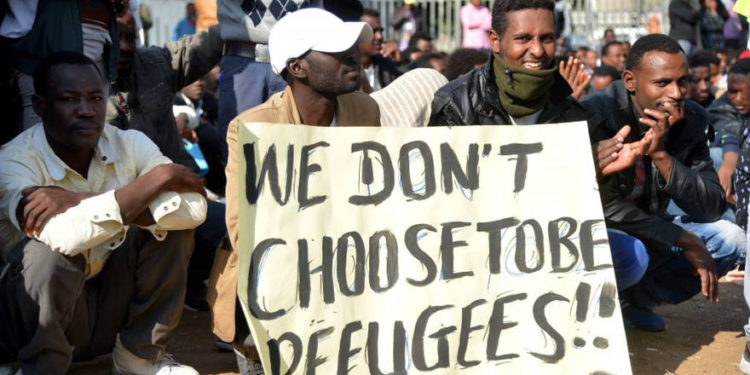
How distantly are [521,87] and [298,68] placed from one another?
1.12 metres

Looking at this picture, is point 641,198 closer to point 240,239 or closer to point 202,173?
point 240,239

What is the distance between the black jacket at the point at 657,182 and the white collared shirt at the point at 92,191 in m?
2.02

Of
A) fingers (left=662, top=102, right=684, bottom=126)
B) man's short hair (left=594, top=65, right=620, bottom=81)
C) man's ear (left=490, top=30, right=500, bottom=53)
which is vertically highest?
man's ear (left=490, top=30, right=500, bottom=53)

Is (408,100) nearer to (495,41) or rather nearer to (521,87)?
(495,41)

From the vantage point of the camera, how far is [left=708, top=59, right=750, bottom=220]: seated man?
8094 millimetres

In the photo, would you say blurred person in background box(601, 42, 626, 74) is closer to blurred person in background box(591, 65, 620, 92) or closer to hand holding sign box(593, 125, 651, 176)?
blurred person in background box(591, 65, 620, 92)

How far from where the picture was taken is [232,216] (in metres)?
4.04

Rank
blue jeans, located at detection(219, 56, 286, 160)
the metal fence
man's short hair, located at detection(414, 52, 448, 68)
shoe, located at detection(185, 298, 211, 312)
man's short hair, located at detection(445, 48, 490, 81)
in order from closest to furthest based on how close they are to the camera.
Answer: shoe, located at detection(185, 298, 211, 312)
blue jeans, located at detection(219, 56, 286, 160)
man's short hair, located at detection(445, 48, 490, 81)
man's short hair, located at detection(414, 52, 448, 68)
the metal fence

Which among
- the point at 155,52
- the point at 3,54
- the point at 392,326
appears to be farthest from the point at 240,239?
the point at 155,52

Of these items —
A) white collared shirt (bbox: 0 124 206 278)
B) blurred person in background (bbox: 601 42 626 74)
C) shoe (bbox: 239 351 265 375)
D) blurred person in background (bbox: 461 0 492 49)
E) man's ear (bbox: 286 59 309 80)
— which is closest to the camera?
white collared shirt (bbox: 0 124 206 278)

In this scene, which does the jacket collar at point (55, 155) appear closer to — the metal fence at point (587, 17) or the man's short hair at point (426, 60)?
the man's short hair at point (426, 60)

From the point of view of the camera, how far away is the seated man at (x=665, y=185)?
4.93 m

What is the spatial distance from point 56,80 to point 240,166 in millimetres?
1069

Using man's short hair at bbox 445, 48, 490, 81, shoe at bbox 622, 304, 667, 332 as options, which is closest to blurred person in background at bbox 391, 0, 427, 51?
man's short hair at bbox 445, 48, 490, 81
